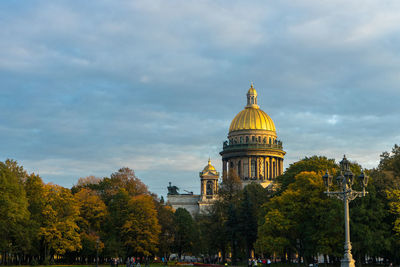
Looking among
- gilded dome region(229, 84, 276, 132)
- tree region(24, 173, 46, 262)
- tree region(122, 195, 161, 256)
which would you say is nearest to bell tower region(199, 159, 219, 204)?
gilded dome region(229, 84, 276, 132)

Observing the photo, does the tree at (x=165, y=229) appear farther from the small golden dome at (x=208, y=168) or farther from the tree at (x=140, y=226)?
the small golden dome at (x=208, y=168)

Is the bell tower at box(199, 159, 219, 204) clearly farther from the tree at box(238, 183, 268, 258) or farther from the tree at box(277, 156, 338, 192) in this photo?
the tree at box(277, 156, 338, 192)

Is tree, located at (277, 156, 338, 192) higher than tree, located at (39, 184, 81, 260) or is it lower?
higher

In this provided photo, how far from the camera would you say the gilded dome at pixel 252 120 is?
146m

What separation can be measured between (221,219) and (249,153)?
61.6 metres

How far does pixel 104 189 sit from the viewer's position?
3529 inches

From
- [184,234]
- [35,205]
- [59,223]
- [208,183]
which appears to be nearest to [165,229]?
[184,234]

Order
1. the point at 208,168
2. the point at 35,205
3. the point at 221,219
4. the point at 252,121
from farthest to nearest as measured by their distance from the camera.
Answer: the point at 252,121 → the point at 208,168 → the point at 221,219 → the point at 35,205

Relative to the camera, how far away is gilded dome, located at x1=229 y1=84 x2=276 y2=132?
14650 cm

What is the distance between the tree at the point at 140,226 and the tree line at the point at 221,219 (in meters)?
0.14

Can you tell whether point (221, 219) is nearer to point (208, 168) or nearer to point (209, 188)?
point (208, 168)

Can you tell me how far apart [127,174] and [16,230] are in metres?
26.1

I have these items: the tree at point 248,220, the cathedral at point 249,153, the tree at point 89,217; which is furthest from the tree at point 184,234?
the cathedral at point 249,153

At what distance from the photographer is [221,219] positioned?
83.7 meters
